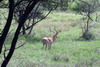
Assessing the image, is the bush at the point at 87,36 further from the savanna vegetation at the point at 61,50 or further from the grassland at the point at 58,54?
the grassland at the point at 58,54

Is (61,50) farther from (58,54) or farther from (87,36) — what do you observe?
(87,36)

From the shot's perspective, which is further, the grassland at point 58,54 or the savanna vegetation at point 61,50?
the savanna vegetation at point 61,50

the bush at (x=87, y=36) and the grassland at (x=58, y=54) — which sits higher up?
the grassland at (x=58, y=54)

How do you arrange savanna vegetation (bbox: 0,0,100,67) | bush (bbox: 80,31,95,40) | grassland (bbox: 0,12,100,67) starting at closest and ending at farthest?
grassland (bbox: 0,12,100,67) → savanna vegetation (bbox: 0,0,100,67) → bush (bbox: 80,31,95,40)

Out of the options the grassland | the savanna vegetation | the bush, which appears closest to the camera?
the grassland

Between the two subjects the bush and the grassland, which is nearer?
the grassland

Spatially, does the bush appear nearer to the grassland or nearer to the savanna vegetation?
the savanna vegetation

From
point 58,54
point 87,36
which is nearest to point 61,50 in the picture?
point 58,54

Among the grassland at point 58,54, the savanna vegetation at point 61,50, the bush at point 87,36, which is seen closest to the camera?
the grassland at point 58,54

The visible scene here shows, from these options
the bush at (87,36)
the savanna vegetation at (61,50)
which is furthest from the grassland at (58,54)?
the bush at (87,36)

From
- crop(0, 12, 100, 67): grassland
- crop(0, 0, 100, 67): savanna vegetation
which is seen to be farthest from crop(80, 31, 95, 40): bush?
crop(0, 12, 100, 67): grassland

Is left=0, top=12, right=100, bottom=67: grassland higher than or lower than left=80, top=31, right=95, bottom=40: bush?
higher

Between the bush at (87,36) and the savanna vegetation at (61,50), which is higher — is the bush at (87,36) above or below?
below

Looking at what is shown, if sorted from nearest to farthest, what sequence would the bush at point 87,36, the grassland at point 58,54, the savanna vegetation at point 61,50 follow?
the grassland at point 58,54 < the savanna vegetation at point 61,50 < the bush at point 87,36
